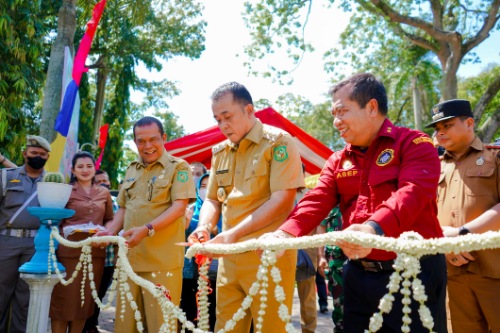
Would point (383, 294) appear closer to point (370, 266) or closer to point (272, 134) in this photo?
point (370, 266)

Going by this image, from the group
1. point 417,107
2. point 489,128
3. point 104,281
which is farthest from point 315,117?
point 104,281

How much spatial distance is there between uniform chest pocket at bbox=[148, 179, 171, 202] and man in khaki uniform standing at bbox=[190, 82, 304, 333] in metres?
0.64

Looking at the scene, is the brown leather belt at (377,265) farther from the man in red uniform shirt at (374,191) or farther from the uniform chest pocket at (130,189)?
the uniform chest pocket at (130,189)

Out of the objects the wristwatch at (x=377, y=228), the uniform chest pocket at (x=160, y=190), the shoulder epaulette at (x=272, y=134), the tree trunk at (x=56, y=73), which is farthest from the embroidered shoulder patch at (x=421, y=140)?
the tree trunk at (x=56, y=73)

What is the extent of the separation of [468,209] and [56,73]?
714cm

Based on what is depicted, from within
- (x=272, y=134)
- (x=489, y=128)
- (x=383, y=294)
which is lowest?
(x=383, y=294)

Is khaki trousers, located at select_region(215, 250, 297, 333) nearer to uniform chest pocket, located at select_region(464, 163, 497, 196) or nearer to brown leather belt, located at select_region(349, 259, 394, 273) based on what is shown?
brown leather belt, located at select_region(349, 259, 394, 273)

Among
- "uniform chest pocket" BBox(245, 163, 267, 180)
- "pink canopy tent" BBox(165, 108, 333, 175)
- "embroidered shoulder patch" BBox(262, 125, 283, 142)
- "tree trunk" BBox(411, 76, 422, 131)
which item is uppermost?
"tree trunk" BBox(411, 76, 422, 131)

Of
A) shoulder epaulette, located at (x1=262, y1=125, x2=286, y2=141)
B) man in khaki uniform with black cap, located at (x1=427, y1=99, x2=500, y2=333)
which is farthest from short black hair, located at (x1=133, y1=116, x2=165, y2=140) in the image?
man in khaki uniform with black cap, located at (x1=427, y1=99, x2=500, y2=333)

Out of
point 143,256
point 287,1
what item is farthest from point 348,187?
point 287,1

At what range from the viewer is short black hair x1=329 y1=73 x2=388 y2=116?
1913 mm

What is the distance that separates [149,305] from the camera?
295 centimetres

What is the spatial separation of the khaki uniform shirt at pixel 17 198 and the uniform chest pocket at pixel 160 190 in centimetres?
133

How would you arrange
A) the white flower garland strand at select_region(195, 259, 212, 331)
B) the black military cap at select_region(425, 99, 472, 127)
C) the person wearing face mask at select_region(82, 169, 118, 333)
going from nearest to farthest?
the white flower garland strand at select_region(195, 259, 212, 331), the black military cap at select_region(425, 99, 472, 127), the person wearing face mask at select_region(82, 169, 118, 333)
